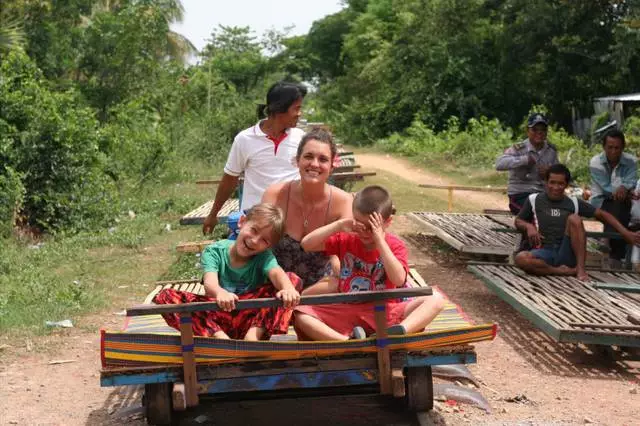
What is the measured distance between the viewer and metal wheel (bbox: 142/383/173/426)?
197 inches

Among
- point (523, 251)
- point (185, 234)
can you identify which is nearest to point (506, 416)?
point (523, 251)

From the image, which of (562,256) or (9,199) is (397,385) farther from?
(9,199)

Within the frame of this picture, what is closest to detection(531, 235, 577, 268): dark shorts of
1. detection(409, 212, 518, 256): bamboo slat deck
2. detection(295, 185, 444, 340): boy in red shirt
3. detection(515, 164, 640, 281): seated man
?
detection(515, 164, 640, 281): seated man

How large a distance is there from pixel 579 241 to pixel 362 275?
374 cm

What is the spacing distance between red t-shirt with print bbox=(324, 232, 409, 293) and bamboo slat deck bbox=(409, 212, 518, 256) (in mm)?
5198

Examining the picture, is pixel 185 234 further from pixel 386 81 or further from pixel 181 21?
pixel 386 81

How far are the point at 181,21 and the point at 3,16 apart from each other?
1505 cm

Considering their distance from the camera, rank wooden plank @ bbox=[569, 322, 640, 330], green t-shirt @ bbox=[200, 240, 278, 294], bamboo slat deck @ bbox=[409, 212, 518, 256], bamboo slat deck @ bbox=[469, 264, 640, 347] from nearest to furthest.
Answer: green t-shirt @ bbox=[200, 240, 278, 294] → bamboo slat deck @ bbox=[469, 264, 640, 347] → wooden plank @ bbox=[569, 322, 640, 330] → bamboo slat deck @ bbox=[409, 212, 518, 256]

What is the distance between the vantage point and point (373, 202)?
4.98 m

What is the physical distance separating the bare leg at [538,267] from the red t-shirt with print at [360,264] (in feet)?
11.8

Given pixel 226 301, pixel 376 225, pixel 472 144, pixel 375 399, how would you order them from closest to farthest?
pixel 226 301 < pixel 376 225 < pixel 375 399 < pixel 472 144

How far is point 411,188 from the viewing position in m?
19.4

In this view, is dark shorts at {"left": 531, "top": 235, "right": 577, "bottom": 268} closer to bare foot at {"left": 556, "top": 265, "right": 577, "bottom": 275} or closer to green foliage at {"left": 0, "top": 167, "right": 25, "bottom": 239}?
bare foot at {"left": 556, "top": 265, "right": 577, "bottom": 275}

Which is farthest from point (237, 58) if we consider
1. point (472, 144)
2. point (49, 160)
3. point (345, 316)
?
point (345, 316)
